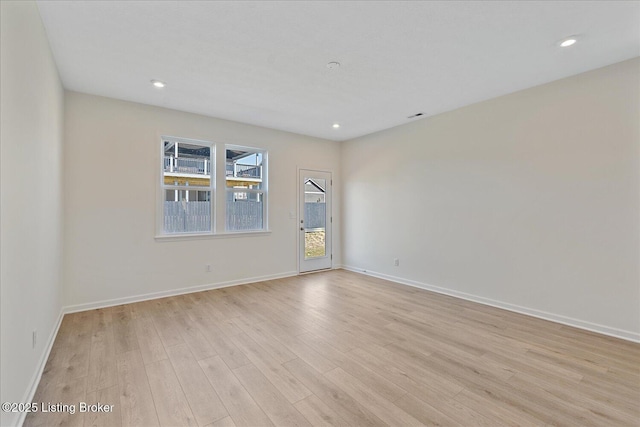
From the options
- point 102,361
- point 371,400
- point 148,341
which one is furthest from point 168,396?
point 371,400

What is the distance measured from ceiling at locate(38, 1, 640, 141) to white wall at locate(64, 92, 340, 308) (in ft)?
1.20

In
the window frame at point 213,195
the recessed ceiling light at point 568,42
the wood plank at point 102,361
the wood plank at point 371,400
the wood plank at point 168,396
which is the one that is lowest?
the wood plank at point 371,400

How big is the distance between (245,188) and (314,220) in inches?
65.0

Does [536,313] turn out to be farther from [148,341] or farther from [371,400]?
[148,341]

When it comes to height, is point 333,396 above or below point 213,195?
below

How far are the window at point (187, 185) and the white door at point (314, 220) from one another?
5.87ft

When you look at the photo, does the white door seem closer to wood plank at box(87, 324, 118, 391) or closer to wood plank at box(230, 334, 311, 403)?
wood plank at box(230, 334, 311, 403)

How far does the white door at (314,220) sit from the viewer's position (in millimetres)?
5773

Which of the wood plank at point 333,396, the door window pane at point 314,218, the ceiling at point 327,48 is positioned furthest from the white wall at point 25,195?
the door window pane at point 314,218

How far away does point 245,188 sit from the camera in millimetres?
5082

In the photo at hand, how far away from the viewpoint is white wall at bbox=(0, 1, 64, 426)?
151 cm

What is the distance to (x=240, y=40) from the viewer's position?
2533 mm

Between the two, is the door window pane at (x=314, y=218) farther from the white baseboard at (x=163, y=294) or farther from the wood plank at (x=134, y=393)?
the wood plank at (x=134, y=393)

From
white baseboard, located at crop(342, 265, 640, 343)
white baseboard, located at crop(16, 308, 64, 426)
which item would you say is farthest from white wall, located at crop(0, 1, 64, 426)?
white baseboard, located at crop(342, 265, 640, 343)
